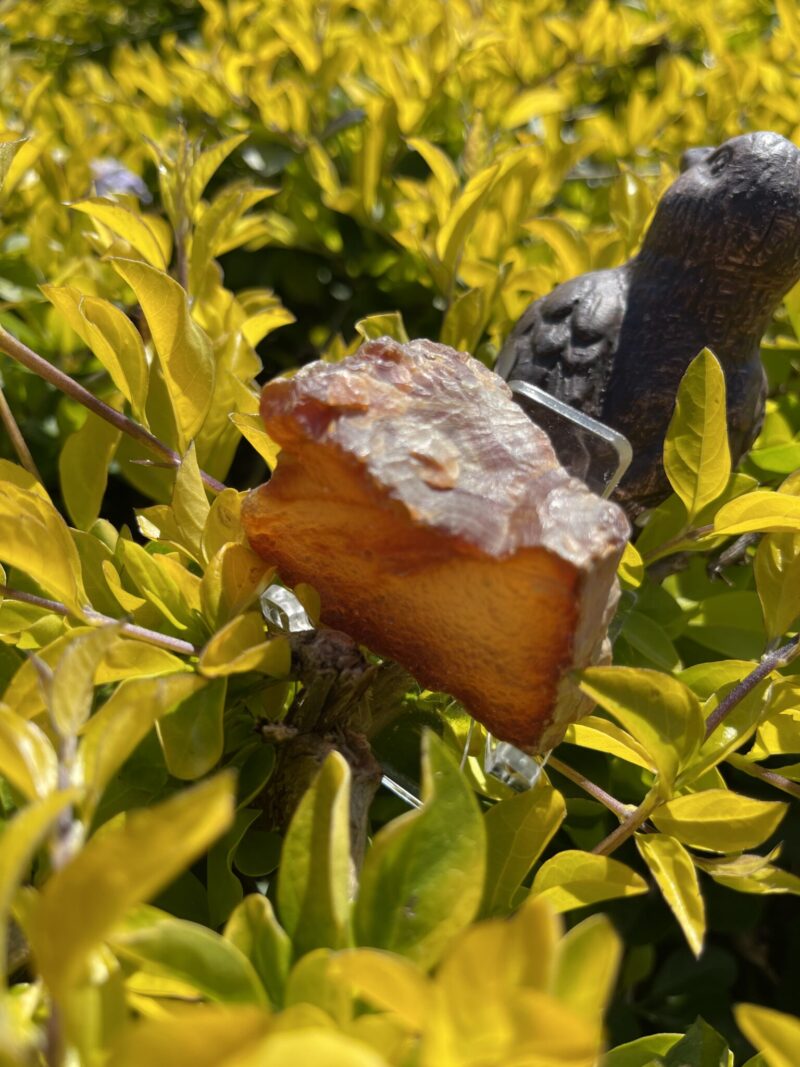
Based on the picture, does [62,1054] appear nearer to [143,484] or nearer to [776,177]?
[143,484]

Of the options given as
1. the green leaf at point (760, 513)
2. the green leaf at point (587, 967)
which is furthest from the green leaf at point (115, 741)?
the green leaf at point (760, 513)

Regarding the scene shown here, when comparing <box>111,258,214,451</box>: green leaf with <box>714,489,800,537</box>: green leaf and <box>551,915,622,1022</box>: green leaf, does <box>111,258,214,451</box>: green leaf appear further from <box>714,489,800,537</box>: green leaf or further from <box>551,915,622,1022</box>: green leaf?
<box>551,915,622,1022</box>: green leaf

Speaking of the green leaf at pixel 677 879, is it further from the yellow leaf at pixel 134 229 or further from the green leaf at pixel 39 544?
the yellow leaf at pixel 134 229

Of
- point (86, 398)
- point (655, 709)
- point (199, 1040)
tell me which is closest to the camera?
point (199, 1040)

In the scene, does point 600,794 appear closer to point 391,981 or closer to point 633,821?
point 633,821

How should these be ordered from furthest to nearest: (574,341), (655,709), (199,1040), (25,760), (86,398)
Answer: (574,341)
(86,398)
(655,709)
(25,760)
(199,1040)

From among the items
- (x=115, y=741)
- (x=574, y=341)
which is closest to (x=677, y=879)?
(x=115, y=741)
